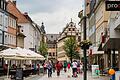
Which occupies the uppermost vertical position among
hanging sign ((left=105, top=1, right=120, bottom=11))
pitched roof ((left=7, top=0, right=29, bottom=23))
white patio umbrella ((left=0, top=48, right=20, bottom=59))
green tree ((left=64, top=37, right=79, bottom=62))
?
pitched roof ((left=7, top=0, right=29, bottom=23))

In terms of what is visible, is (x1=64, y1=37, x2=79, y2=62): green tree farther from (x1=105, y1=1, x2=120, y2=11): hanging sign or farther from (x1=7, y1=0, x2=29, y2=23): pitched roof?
(x1=105, y1=1, x2=120, y2=11): hanging sign

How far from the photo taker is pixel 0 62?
6494 centimetres

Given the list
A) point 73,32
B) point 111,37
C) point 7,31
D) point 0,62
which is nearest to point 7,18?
point 7,31

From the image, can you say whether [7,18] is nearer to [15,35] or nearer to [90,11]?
[15,35]

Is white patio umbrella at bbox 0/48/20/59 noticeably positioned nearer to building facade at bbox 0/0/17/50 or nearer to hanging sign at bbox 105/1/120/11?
hanging sign at bbox 105/1/120/11

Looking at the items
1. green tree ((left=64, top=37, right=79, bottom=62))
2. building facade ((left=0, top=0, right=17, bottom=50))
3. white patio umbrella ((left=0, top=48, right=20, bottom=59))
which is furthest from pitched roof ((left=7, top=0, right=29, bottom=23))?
white patio umbrella ((left=0, top=48, right=20, bottom=59))

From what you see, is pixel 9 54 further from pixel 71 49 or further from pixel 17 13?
pixel 71 49

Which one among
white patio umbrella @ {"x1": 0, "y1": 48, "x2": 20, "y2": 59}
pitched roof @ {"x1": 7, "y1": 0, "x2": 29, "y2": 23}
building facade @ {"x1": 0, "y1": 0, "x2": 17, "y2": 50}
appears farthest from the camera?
pitched roof @ {"x1": 7, "y1": 0, "x2": 29, "y2": 23}

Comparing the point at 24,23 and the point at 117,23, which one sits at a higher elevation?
the point at 24,23

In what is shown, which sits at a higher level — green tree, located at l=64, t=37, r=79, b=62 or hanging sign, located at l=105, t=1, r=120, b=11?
green tree, located at l=64, t=37, r=79, b=62

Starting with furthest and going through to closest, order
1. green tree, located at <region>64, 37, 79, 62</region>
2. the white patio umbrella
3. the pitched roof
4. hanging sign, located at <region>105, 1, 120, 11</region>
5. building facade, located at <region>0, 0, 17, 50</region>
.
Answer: green tree, located at <region>64, 37, 79, 62</region> → the pitched roof → building facade, located at <region>0, 0, 17, 50</region> → the white patio umbrella → hanging sign, located at <region>105, 1, 120, 11</region>

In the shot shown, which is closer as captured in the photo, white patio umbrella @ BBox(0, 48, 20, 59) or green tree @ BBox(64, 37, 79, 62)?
white patio umbrella @ BBox(0, 48, 20, 59)

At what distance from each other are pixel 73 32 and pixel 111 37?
151m

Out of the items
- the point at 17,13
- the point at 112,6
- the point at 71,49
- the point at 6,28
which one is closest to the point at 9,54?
the point at 112,6
